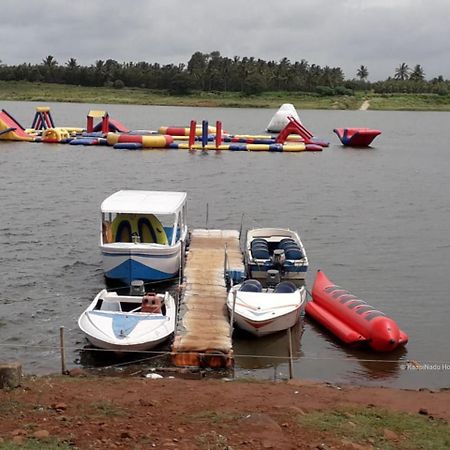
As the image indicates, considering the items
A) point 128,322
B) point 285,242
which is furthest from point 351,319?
point 285,242

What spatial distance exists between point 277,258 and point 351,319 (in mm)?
4475

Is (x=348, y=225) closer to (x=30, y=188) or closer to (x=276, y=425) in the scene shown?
(x=30, y=188)

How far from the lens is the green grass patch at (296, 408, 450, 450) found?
1099 centimetres

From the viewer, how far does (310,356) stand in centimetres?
1881

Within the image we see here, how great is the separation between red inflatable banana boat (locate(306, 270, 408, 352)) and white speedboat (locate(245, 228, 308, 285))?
1.28 metres

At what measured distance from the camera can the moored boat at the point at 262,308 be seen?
19203 mm

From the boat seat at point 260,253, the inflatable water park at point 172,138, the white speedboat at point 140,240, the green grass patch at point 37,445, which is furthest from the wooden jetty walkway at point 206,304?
the inflatable water park at point 172,138

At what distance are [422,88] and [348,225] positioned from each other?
138 m

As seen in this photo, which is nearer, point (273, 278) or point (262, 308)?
point (262, 308)

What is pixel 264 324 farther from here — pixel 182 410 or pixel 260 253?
pixel 182 410

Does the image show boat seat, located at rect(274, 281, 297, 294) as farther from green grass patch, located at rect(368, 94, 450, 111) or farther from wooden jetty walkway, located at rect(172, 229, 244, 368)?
green grass patch, located at rect(368, 94, 450, 111)

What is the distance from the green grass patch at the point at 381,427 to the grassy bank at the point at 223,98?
132460mm

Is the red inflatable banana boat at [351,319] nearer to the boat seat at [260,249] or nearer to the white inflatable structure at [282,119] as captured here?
the boat seat at [260,249]

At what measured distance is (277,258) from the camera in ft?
78.2
